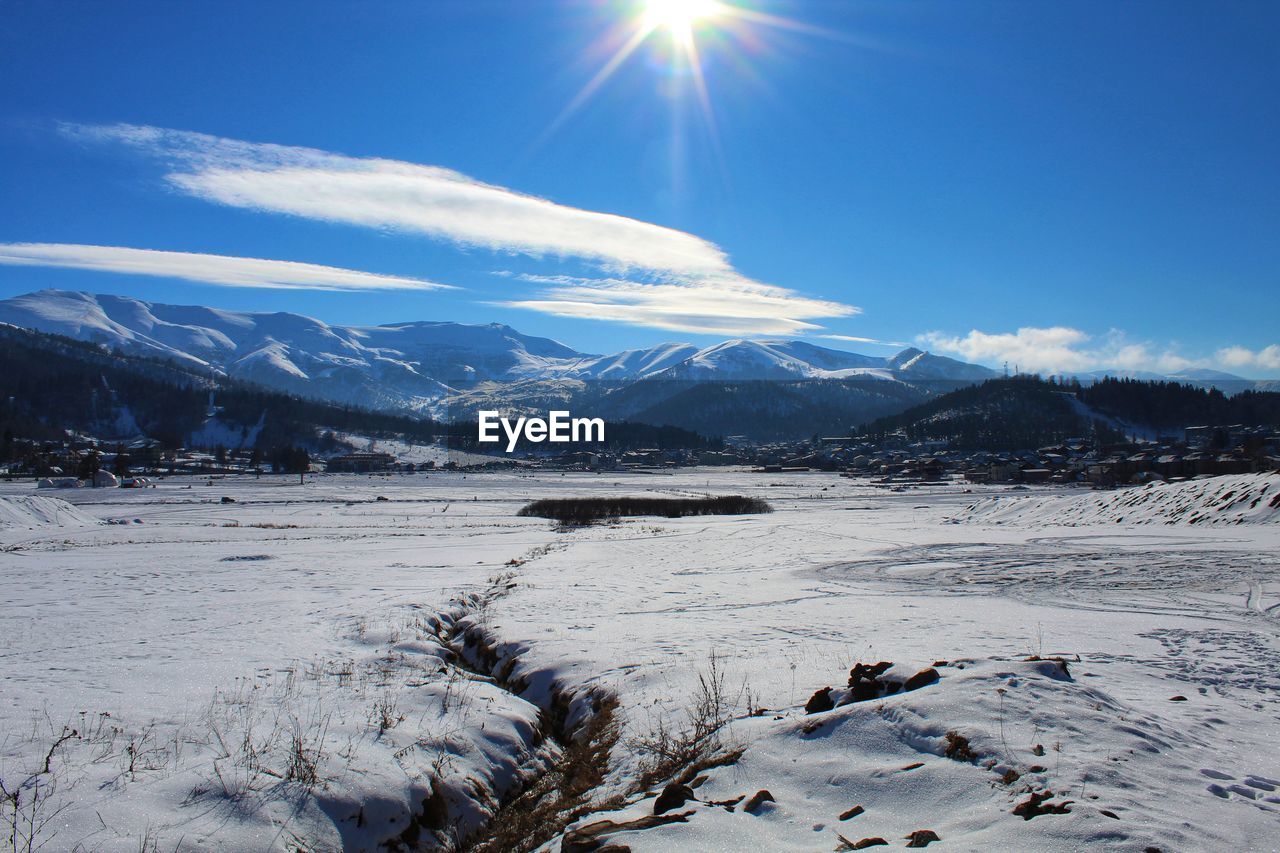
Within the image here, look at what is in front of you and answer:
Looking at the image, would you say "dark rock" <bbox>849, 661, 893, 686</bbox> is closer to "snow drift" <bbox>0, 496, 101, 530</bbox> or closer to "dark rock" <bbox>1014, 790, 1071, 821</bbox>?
"dark rock" <bbox>1014, 790, 1071, 821</bbox>

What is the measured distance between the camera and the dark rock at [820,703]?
29.5 feet

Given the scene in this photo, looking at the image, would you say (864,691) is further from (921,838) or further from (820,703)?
(921,838)

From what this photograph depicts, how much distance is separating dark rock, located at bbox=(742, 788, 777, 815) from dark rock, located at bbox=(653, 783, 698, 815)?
1.99 feet

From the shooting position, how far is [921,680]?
30.2 feet

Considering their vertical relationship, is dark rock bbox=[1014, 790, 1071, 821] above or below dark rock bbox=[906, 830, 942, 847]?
above

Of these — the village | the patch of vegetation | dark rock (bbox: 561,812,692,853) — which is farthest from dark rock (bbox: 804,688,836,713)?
the village

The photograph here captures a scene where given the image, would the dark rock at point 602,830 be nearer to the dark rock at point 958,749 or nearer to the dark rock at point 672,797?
the dark rock at point 672,797

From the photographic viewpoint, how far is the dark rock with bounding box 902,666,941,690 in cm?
916

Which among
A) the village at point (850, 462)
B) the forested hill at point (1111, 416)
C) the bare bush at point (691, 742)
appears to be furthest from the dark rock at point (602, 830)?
the forested hill at point (1111, 416)

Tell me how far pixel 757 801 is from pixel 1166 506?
4450cm

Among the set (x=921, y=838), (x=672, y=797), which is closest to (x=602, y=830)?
(x=672, y=797)

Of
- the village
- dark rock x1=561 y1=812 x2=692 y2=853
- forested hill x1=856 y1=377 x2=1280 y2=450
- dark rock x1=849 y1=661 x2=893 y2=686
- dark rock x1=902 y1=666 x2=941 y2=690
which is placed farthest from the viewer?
forested hill x1=856 y1=377 x2=1280 y2=450

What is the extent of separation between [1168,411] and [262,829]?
228018 millimetres

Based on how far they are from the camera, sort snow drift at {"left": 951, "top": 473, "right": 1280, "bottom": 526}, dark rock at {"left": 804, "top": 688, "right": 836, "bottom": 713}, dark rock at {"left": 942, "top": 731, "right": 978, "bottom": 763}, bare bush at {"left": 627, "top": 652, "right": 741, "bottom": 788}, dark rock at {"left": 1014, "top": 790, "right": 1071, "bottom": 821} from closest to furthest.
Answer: dark rock at {"left": 1014, "top": 790, "right": 1071, "bottom": 821} → dark rock at {"left": 942, "top": 731, "right": 978, "bottom": 763} → bare bush at {"left": 627, "top": 652, "right": 741, "bottom": 788} → dark rock at {"left": 804, "top": 688, "right": 836, "bottom": 713} → snow drift at {"left": 951, "top": 473, "right": 1280, "bottom": 526}
